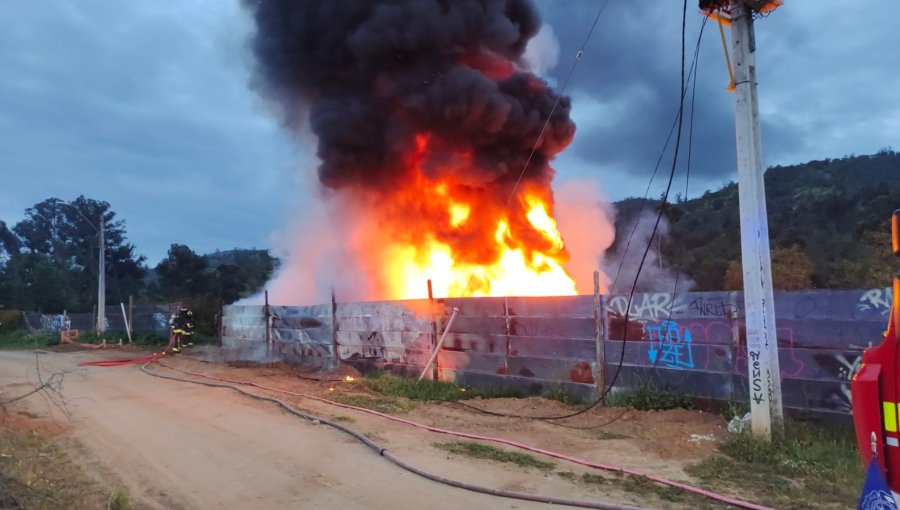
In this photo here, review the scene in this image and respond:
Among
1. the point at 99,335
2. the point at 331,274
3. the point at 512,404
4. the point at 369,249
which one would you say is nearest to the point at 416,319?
the point at 512,404

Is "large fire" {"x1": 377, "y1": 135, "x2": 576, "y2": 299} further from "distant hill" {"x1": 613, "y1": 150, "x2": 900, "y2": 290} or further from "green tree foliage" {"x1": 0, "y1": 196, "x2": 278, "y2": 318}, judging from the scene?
"green tree foliage" {"x1": 0, "y1": 196, "x2": 278, "y2": 318}

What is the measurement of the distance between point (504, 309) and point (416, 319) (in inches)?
96.4

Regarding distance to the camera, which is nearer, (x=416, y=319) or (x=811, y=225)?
(x=416, y=319)

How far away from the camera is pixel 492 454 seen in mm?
6703

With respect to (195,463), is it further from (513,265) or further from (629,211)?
(629,211)

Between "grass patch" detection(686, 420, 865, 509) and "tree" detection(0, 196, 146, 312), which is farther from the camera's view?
"tree" detection(0, 196, 146, 312)

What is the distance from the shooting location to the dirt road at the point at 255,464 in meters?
5.26

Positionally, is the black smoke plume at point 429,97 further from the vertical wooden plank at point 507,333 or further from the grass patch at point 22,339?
the grass patch at point 22,339

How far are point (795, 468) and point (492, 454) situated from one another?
304 centimetres

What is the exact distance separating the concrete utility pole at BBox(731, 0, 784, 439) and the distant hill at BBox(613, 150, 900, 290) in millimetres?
10541

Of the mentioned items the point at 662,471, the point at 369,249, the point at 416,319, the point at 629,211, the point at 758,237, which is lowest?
the point at 662,471

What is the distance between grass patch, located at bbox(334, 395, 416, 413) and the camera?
31.7ft

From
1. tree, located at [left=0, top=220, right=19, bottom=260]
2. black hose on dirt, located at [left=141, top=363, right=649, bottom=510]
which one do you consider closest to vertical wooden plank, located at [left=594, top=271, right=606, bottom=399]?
black hose on dirt, located at [left=141, top=363, right=649, bottom=510]

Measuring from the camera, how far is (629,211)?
34875 millimetres
